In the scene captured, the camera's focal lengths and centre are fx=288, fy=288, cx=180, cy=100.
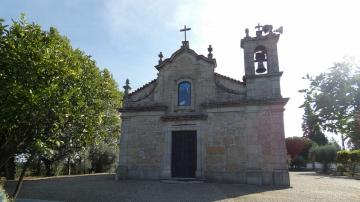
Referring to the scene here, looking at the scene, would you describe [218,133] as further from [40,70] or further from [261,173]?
[40,70]

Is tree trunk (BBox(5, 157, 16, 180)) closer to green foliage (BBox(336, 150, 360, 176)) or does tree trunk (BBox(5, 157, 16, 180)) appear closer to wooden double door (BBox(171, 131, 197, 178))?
wooden double door (BBox(171, 131, 197, 178))

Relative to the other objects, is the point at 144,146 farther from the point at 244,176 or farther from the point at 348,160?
the point at 348,160

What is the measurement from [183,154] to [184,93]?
3785mm

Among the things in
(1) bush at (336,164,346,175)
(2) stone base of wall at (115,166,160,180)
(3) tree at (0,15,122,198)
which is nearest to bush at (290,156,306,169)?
(1) bush at (336,164,346,175)

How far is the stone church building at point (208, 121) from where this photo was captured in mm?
15570

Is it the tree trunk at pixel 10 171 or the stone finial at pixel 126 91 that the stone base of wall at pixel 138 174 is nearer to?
the stone finial at pixel 126 91

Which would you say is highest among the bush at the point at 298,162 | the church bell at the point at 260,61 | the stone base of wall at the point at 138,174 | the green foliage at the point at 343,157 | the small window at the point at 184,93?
the church bell at the point at 260,61

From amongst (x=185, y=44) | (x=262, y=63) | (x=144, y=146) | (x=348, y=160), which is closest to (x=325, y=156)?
(x=348, y=160)

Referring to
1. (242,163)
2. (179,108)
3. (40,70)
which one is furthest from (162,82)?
(40,70)

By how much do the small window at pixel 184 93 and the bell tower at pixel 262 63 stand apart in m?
3.57

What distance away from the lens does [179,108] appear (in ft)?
58.4

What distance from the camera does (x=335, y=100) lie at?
377cm

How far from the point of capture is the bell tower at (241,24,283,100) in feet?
53.4

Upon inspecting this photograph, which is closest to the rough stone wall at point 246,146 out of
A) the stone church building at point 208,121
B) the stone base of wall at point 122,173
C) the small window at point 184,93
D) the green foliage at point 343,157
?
the stone church building at point 208,121
